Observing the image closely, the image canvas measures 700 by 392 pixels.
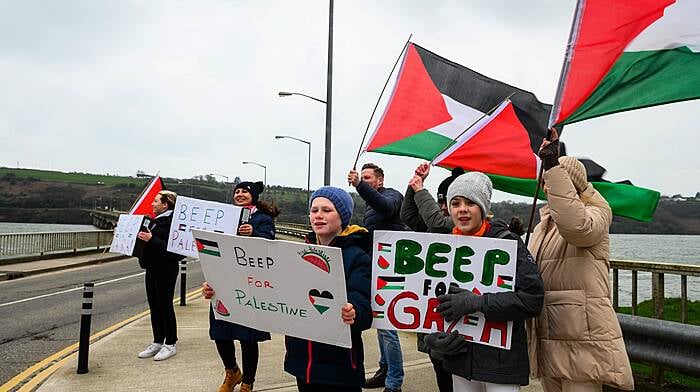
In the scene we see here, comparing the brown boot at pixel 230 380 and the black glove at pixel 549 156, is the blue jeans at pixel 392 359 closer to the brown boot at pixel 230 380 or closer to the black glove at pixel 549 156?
the brown boot at pixel 230 380

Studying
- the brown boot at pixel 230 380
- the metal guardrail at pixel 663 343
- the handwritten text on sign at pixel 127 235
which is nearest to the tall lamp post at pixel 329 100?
the handwritten text on sign at pixel 127 235

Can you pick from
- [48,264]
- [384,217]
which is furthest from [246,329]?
[48,264]

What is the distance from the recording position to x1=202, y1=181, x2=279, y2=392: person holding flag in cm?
497

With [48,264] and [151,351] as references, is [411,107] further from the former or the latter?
[48,264]

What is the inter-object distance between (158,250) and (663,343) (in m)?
5.01

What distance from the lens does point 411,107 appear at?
5.34 metres

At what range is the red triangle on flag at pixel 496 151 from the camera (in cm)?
459

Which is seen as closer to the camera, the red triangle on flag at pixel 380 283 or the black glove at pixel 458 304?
the black glove at pixel 458 304

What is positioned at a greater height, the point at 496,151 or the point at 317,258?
the point at 496,151

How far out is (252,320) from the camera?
3498mm

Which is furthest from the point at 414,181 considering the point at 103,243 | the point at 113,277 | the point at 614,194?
the point at 103,243

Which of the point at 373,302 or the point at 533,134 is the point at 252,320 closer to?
the point at 373,302

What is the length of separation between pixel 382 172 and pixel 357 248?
2107 millimetres

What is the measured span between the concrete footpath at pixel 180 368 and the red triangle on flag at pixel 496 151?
7.16ft
